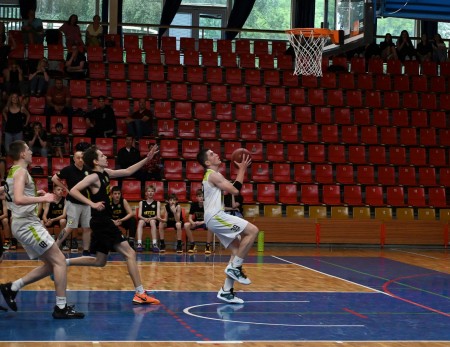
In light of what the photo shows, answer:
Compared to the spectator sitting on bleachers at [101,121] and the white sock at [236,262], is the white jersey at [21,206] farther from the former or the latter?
the spectator sitting on bleachers at [101,121]

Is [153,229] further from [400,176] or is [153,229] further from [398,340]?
[398,340]

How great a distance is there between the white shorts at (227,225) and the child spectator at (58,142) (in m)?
9.21

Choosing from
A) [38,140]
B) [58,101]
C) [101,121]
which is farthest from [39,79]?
[38,140]

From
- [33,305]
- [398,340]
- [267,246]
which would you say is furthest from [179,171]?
[398,340]

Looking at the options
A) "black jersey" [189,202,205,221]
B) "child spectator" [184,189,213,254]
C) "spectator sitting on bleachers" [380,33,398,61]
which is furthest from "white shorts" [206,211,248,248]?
"spectator sitting on bleachers" [380,33,398,61]

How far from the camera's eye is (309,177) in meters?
19.5

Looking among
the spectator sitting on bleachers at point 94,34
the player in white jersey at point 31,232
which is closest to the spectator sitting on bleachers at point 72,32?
the spectator sitting on bleachers at point 94,34

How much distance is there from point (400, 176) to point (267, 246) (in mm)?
4267

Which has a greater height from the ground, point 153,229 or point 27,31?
point 27,31

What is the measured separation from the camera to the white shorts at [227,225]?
9.69m

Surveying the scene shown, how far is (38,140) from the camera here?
1820cm

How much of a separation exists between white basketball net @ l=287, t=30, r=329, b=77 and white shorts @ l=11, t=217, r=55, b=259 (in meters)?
10.5

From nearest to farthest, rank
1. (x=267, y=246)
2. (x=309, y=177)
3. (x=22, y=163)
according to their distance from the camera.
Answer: (x=22, y=163)
(x=267, y=246)
(x=309, y=177)

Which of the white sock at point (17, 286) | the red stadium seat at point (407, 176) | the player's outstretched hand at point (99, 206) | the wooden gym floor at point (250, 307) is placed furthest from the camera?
the red stadium seat at point (407, 176)
